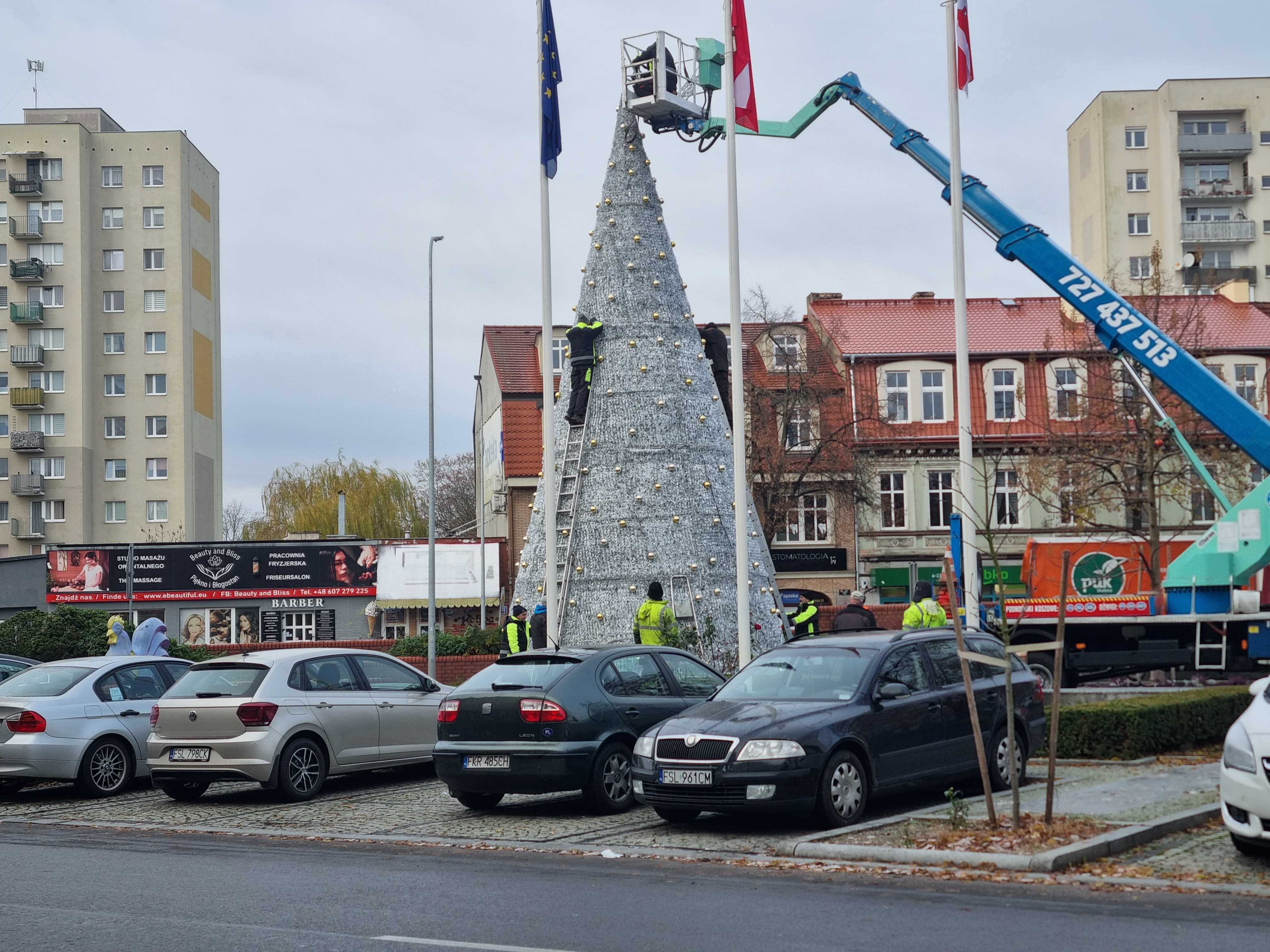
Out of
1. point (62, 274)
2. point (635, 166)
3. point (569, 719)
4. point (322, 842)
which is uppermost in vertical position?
point (62, 274)

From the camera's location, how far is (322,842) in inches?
469

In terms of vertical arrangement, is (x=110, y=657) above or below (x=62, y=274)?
below

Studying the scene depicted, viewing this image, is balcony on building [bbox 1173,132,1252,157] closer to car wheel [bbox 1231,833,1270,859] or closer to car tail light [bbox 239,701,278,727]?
car tail light [bbox 239,701,278,727]

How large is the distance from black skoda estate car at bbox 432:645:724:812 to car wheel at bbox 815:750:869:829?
1.99 metres

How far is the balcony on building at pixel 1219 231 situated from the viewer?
72.0 metres

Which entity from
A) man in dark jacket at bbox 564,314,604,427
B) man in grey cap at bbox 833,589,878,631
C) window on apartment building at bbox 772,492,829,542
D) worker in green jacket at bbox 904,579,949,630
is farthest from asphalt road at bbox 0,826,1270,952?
window on apartment building at bbox 772,492,829,542

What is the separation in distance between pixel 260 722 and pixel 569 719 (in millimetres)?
3613

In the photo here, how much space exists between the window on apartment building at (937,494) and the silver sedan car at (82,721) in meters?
37.0

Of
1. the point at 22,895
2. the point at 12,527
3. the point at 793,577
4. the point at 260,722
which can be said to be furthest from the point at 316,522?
the point at 22,895

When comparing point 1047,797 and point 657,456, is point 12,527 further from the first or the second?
point 1047,797

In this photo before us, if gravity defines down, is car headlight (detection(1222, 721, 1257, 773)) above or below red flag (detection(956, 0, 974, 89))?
below

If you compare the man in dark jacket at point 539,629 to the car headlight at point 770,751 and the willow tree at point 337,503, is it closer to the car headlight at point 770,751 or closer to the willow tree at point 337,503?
the car headlight at point 770,751

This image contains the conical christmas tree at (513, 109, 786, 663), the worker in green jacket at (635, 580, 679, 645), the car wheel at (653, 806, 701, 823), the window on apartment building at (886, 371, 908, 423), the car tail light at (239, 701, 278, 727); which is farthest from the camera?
the window on apartment building at (886, 371, 908, 423)

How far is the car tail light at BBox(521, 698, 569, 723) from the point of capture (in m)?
12.5
